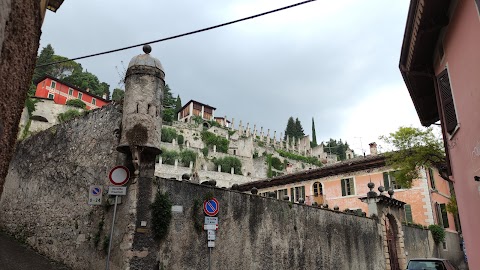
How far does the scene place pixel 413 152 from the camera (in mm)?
14031

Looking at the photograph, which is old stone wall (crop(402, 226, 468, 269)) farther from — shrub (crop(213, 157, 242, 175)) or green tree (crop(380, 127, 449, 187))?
shrub (crop(213, 157, 242, 175))

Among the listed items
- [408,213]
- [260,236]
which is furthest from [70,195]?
[408,213]

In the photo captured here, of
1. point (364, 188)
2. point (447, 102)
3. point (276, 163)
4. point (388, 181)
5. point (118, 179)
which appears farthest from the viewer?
point (276, 163)

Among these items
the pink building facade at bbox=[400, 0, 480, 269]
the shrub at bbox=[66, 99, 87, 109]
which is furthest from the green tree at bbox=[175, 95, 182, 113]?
the pink building facade at bbox=[400, 0, 480, 269]

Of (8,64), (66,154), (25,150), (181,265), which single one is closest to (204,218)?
(181,265)

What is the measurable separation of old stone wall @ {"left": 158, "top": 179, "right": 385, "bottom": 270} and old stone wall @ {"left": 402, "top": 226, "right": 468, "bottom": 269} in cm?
548

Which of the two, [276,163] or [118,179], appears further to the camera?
[276,163]

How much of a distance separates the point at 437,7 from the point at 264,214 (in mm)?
8053

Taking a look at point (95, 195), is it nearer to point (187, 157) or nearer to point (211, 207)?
point (211, 207)

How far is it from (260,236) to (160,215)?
4.14 meters

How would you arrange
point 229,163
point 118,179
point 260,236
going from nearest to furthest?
1. point 118,179
2. point 260,236
3. point 229,163

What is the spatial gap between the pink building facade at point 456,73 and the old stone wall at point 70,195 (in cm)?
753

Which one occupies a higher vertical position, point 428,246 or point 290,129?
point 290,129

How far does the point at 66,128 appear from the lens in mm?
12258
